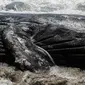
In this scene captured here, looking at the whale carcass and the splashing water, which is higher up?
the whale carcass

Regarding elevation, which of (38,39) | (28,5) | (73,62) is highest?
(38,39)

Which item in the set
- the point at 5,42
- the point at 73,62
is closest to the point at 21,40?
the point at 5,42

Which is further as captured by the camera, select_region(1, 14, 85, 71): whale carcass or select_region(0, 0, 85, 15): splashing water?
select_region(0, 0, 85, 15): splashing water

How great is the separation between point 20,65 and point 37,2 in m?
5.76

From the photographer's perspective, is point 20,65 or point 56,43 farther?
point 56,43

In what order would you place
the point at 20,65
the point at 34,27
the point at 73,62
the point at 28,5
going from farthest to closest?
the point at 28,5 < the point at 34,27 < the point at 73,62 < the point at 20,65

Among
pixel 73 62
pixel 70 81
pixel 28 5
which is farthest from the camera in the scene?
pixel 28 5

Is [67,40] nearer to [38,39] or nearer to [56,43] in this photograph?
[56,43]

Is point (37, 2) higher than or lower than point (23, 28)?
lower

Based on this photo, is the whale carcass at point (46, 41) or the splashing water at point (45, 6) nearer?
the whale carcass at point (46, 41)

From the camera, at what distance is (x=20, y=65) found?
3.22m

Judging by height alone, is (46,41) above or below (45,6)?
above

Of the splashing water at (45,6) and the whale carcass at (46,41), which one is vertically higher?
the whale carcass at (46,41)

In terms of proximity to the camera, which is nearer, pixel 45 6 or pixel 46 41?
pixel 46 41
